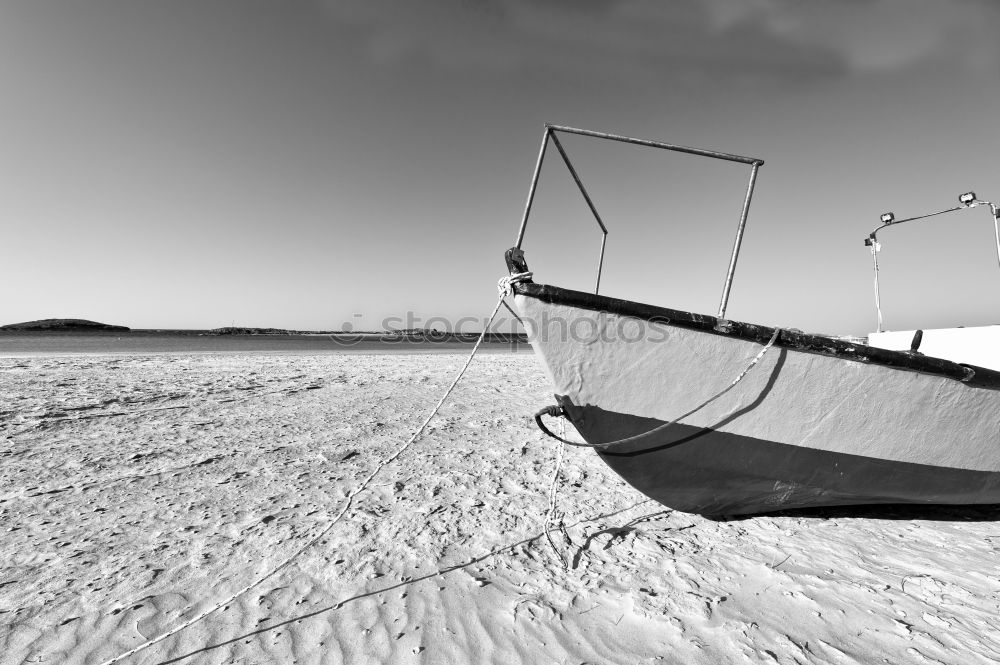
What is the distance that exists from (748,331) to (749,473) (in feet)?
3.42

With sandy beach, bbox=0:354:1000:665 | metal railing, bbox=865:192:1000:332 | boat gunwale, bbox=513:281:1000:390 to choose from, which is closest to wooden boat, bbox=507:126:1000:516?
boat gunwale, bbox=513:281:1000:390

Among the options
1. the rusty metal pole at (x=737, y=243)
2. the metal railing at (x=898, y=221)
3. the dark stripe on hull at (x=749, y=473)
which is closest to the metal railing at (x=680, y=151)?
the rusty metal pole at (x=737, y=243)

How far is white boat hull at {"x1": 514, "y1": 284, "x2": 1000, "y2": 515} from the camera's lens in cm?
275

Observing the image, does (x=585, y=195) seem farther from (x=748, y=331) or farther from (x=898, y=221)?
(x=898, y=221)

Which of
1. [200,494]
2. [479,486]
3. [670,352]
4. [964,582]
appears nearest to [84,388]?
[200,494]

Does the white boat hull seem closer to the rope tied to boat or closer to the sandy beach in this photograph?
the rope tied to boat

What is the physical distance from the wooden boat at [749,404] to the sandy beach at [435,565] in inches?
15.1

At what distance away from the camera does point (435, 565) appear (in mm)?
2521

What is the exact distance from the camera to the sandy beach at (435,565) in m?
1.92

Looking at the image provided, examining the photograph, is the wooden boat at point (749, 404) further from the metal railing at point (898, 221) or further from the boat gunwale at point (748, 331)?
the metal railing at point (898, 221)

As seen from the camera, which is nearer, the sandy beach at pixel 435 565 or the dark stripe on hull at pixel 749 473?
the sandy beach at pixel 435 565

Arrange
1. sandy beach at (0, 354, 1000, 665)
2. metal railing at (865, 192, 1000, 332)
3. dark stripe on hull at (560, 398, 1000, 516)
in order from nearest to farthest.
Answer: sandy beach at (0, 354, 1000, 665), dark stripe on hull at (560, 398, 1000, 516), metal railing at (865, 192, 1000, 332)

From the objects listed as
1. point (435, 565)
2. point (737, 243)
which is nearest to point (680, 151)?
point (737, 243)

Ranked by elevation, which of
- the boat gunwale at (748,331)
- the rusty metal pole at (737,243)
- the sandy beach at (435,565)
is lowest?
the sandy beach at (435,565)
